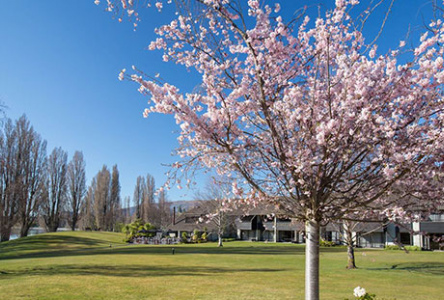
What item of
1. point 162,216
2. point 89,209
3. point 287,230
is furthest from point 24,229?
point 287,230

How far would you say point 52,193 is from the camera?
5200 centimetres

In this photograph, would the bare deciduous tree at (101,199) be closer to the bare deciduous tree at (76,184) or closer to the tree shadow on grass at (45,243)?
the bare deciduous tree at (76,184)

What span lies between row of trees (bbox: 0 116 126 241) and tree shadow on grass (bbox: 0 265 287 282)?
6.06 m

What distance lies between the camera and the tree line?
35.4 m

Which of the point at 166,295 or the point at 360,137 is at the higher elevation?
the point at 360,137

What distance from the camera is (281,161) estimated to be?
4.88 m

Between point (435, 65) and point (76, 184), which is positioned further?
point (76, 184)

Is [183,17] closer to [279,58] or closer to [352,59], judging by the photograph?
[279,58]

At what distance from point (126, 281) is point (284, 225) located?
38764mm

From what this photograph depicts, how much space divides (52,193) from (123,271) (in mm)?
39032

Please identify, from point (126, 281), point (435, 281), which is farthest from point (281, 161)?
point (435, 281)

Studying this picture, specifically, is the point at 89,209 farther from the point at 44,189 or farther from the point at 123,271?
the point at 123,271

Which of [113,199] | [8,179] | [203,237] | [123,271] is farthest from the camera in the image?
[113,199]

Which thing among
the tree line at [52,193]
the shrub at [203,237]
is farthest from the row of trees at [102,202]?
the shrub at [203,237]
